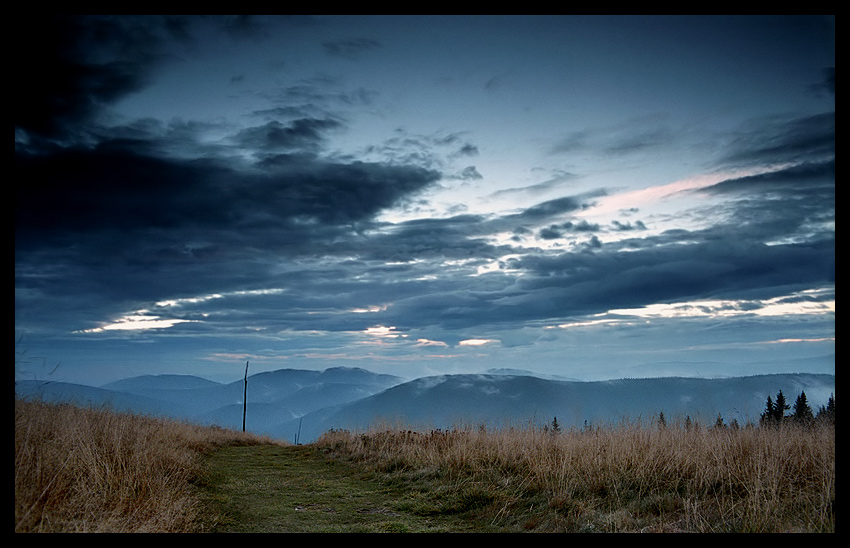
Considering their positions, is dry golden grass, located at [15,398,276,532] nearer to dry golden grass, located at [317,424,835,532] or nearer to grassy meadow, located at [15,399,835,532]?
grassy meadow, located at [15,399,835,532]

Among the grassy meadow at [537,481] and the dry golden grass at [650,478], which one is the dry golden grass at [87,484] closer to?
the grassy meadow at [537,481]

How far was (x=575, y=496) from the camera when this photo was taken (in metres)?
7.97

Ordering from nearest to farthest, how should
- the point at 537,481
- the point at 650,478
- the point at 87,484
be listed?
the point at 87,484 → the point at 650,478 → the point at 537,481

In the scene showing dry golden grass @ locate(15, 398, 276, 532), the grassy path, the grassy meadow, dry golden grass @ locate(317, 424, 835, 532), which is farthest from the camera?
the grassy path

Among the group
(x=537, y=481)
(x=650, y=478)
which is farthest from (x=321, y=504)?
(x=650, y=478)

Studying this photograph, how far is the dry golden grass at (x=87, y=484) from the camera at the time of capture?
5.53 meters

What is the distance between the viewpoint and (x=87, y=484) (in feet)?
22.2

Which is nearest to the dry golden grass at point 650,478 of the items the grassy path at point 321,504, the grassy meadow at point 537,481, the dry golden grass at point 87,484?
the grassy meadow at point 537,481

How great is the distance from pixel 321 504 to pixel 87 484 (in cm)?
421

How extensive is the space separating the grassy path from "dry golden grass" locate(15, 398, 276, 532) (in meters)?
0.94

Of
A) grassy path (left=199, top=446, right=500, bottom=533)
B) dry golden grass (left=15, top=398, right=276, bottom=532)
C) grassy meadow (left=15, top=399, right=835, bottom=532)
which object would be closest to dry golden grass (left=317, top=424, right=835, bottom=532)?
grassy meadow (left=15, top=399, right=835, bottom=532)

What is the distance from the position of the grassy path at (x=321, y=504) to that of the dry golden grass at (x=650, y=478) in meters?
0.80

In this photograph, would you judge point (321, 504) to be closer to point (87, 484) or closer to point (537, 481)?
point (87, 484)

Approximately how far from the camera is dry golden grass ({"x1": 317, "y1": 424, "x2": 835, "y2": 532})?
6.06 metres
